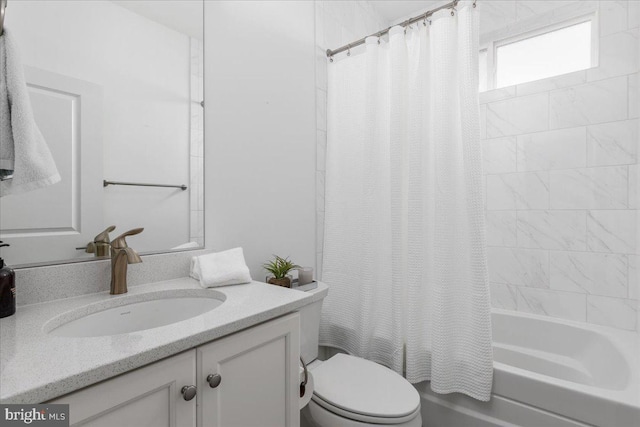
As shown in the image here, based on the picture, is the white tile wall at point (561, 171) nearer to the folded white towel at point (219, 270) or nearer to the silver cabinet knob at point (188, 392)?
the folded white towel at point (219, 270)

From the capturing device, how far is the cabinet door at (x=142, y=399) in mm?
596

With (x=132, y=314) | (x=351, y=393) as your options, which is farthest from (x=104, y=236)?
(x=351, y=393)

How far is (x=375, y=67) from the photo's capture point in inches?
72.9

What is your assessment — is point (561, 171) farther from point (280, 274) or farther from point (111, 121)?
point (111, 121)

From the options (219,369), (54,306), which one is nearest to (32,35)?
(54,306)

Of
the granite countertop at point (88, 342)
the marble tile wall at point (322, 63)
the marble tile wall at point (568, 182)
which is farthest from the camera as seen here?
the marble tile wall at point (322, 63)

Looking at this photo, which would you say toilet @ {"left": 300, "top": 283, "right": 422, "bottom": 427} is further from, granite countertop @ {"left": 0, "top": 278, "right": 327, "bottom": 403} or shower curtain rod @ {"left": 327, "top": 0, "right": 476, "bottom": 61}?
shower curtain rod @ {"left": 327, "top": 0, "right": 476, "bottom": 61}

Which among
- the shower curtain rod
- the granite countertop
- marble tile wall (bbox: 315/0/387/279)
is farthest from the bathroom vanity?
the shower curtain rod

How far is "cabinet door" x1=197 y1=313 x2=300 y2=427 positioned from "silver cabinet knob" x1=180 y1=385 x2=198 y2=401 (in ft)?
0.10

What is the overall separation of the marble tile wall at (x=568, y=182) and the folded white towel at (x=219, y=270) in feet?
6.31

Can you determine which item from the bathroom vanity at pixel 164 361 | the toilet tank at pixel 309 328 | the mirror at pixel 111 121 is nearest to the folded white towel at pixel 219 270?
the bathroom vanity at pixel 164 361

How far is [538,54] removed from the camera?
229 cm

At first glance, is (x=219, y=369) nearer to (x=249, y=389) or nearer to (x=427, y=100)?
(x=249, y=389)

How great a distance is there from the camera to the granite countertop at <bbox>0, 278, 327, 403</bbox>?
545 mm
